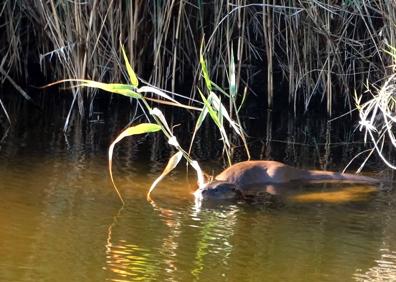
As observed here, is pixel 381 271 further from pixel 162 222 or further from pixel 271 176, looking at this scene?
pixel 271 176

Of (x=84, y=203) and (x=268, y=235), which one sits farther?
(x=84, y=203)

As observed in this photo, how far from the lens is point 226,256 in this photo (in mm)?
3225

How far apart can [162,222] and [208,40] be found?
9.89 ft

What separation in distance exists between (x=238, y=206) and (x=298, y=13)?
2533mm

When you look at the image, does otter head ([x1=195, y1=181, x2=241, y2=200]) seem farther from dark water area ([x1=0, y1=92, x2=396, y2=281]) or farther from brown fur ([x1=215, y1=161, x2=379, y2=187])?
brown fur ([x1=215, y1=161, x2=379, y2=187])

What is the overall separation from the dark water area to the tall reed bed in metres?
0.89

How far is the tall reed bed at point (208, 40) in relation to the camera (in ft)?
19.3

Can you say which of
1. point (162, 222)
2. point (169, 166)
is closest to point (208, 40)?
point (169, 166)

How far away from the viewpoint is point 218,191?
4.10 m

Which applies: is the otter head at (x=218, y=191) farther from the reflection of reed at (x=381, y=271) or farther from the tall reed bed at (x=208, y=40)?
the tall reed bed at (x=208, y=40)

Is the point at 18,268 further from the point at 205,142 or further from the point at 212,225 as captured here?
the point at 205,142

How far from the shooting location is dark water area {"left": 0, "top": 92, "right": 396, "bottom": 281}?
10.1 feet

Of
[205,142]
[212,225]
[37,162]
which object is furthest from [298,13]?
[212,225]

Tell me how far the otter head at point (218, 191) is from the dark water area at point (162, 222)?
74 mm
